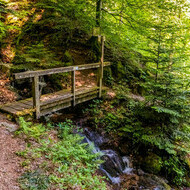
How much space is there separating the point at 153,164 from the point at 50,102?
4.86m

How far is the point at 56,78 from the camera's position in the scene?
8.62 meters

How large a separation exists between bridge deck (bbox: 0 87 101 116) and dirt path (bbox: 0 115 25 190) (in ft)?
1.67

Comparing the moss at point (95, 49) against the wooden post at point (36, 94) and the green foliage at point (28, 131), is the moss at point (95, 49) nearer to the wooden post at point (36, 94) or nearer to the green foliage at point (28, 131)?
the wooden post at point (36, 94)

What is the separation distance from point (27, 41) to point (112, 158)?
7.93 meters

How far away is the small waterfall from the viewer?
612 centimetres

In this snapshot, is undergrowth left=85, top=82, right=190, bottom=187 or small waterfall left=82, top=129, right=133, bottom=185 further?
undergrowth left=85, top=82, right=190, bottom=187

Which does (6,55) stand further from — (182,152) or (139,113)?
(182,152)

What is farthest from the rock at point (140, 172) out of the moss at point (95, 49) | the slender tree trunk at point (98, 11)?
the slender tree trunk at point (98, 11)

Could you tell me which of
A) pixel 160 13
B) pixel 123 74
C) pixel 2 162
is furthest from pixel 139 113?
pixel 2 162

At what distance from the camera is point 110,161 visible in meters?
6.51

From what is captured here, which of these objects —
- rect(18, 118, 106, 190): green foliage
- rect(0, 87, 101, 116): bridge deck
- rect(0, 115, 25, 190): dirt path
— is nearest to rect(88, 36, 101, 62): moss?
rect(0, 87, 101, 116): bridge deck

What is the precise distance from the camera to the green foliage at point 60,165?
3463 millimetres

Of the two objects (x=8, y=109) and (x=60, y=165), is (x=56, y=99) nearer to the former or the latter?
(x=8, y=109)

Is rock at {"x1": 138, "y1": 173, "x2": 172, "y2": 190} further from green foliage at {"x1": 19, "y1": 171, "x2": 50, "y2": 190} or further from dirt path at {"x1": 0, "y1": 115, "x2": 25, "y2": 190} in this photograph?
dirt path at {"x1": 0, "y1": 115, "x2": 25, "y2": 190}
